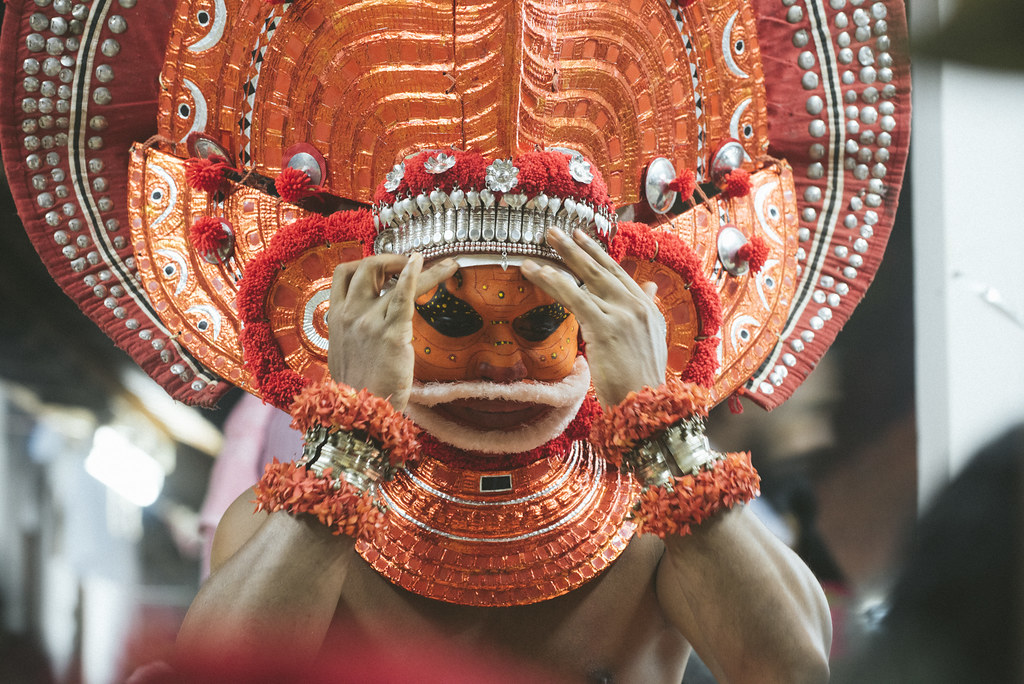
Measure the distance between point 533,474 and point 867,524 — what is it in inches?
48.4

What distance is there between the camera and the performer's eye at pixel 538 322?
65.7 inches

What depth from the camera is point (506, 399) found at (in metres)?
1.68

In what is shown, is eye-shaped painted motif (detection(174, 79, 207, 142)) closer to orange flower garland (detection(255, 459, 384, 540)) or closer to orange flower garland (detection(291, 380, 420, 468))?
orange flower garland (detection(291, 380, 420, 468))

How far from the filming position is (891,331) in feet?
7.78

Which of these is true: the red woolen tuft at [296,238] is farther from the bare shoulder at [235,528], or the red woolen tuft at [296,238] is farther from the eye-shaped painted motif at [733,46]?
the eye-shaped painted motif at [733,46]

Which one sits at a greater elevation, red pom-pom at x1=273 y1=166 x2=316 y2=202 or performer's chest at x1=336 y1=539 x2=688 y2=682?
red pom-pom at x1=273 y1=166 x2=316 y2=202

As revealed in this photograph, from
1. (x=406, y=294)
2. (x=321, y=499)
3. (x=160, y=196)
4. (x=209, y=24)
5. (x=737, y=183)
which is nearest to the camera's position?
(x=321, y=499)

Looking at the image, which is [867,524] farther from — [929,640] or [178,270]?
[178,270]

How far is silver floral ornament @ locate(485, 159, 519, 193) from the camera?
5.28ft

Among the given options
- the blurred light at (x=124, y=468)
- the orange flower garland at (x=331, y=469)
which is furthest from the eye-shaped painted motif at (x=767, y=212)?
the blurred light at (x=124, y=468)

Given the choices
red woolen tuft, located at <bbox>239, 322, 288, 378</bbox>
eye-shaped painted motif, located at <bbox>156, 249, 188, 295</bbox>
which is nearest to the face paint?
red woolen tuft, located at <bbox>239, 322, 288, 378</bbox>

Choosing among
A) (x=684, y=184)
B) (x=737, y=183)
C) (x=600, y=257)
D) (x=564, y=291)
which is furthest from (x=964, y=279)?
(x=564, y=291)

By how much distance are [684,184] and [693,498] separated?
78cm

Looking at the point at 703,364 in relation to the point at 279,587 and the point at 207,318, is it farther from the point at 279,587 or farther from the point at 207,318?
the point at 207,318
